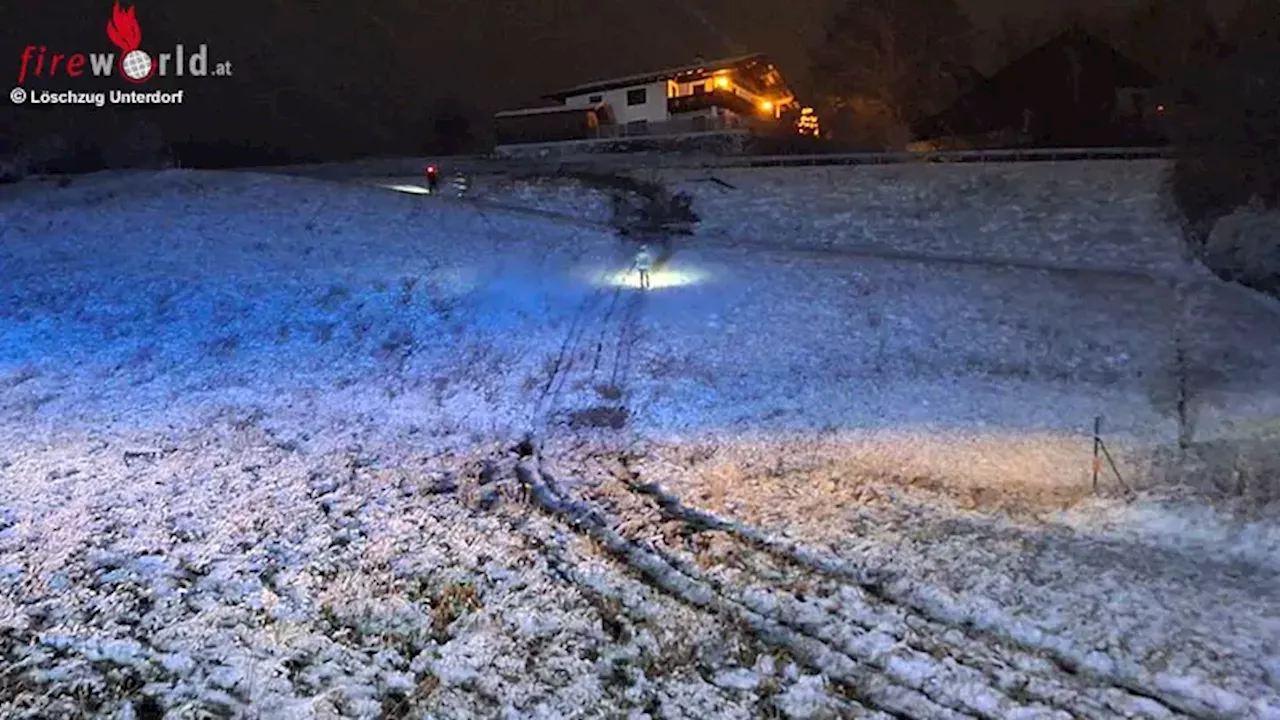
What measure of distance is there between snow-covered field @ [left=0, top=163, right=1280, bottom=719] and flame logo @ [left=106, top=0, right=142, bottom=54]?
18.2m

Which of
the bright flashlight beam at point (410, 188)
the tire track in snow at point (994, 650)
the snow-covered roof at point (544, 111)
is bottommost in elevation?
the tire track in snow at point (994, 650)

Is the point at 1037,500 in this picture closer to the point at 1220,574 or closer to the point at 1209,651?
the point at 1220,574

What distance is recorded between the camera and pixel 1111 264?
24266 mm

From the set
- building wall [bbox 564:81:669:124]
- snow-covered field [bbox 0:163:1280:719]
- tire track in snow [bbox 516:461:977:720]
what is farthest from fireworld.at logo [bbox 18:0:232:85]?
tire track in snow [bbox 516:461:977:720]

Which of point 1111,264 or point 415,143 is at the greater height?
point 415,143

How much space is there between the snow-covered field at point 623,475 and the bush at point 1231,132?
1555 mm

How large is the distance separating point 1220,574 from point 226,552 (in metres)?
9.71

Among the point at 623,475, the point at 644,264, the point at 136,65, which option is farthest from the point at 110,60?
the point at 623,475

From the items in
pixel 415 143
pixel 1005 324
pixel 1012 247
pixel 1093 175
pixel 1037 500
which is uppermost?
pixel 415 143

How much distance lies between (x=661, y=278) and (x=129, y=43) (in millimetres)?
33450

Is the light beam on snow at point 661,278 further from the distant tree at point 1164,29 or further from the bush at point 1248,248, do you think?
the distant tree at point 1164,29

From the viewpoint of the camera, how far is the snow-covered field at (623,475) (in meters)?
6.50

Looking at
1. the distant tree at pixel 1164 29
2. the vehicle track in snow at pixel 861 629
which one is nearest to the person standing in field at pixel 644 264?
the vehicle track in snow at pixel 861 629

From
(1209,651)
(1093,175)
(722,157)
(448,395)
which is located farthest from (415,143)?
(1209,651)
